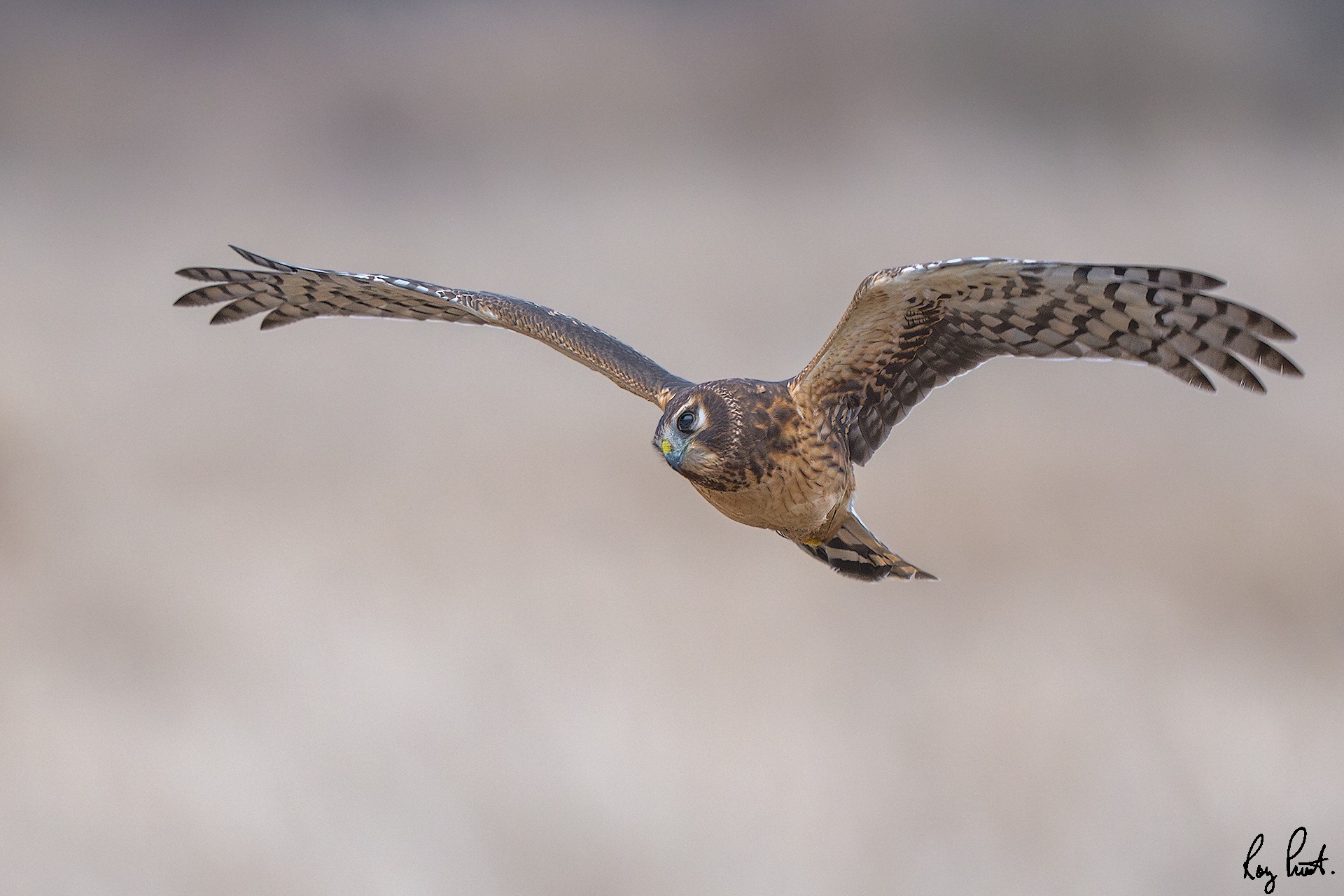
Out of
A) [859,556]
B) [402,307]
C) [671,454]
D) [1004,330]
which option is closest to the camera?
[671,454]

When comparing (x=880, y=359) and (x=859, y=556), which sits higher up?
(x=880, y=359)

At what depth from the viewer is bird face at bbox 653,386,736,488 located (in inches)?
81.8

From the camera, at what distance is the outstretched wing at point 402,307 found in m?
2.62

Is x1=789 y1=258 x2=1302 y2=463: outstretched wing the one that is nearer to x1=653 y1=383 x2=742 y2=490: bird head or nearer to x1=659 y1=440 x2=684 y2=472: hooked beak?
x1=653 y1=383 x2=742 y2=490: bird head

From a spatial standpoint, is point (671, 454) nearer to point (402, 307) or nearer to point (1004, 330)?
point (1004, 330)

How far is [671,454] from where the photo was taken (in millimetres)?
2076

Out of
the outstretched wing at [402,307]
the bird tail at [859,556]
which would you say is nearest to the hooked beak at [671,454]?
the outstretched wing at [402,307]

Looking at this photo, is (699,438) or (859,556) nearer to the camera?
(699,438)

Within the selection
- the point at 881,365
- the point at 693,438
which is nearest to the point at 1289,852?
the point at 881,365

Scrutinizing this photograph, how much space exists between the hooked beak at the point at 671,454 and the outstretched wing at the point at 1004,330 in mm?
420

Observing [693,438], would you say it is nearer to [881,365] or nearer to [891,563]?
[881,365]

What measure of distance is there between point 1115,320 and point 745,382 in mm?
767

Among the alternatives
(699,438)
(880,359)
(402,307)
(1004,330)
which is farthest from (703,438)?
(402,307)

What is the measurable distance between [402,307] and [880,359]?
1.45m
